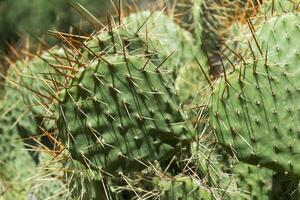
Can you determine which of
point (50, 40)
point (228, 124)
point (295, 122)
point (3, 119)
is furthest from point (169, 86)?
point (50, 40)

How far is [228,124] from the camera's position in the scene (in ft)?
7.22

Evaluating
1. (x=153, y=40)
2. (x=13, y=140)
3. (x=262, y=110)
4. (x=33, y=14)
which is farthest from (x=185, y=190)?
(x=33, y=14)

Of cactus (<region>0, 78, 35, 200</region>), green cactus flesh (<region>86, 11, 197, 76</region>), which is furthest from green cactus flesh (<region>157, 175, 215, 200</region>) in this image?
cactus (<region>0, 78, 35, 200</region>)

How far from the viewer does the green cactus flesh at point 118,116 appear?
7.24 ft

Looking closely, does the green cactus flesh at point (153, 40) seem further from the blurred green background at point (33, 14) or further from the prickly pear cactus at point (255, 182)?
the blurred green background at point (33, 14)

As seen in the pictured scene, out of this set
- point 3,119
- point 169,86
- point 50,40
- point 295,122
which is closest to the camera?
point 295,122

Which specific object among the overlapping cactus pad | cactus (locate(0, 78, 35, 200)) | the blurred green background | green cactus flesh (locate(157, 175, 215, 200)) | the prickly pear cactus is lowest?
the blurred green background

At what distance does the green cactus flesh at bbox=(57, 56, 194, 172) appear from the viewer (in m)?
2.21

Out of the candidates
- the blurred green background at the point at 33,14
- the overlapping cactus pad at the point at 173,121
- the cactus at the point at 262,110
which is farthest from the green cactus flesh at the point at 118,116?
the blurred green background at the point at 33,14

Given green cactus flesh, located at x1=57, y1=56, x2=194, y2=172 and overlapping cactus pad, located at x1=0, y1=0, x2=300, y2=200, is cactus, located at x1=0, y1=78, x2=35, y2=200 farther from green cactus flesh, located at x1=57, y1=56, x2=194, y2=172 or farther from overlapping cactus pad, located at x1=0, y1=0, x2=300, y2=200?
green cactus flesh, located at x1=57, y1=56, x2=194, y2=172

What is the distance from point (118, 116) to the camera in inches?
87.5

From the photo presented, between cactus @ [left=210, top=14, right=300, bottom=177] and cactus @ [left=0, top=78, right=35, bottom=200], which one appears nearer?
cactus @ [left=210, top=14, right=300, bottom=177]

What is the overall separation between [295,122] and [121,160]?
50cm

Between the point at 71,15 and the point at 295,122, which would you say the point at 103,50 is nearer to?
the point at 295,122
